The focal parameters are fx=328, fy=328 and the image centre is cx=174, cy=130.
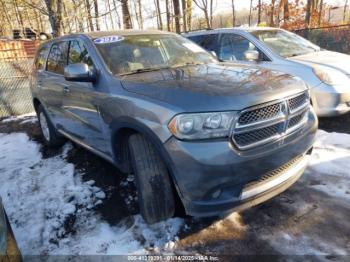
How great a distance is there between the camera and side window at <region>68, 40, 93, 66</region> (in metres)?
3.71

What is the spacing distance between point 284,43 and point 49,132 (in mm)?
4608

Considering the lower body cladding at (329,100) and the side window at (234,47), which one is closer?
the lower body cladding at (329,100)

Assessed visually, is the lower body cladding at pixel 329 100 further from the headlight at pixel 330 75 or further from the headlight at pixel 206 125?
the headlight at pixel 206 125

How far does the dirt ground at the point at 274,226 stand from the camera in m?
2.64

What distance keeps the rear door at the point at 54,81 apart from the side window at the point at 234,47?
3249 mm

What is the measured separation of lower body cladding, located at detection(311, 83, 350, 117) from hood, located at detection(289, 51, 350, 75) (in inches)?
18.8

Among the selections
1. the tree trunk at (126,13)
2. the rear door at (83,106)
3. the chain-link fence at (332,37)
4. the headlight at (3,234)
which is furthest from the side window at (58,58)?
the tree trunk at (126,13)

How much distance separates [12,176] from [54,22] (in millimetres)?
7256

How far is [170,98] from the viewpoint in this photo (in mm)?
2543

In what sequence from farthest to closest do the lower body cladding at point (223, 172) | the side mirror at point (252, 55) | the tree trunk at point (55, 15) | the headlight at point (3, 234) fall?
1. the tree trunk at point (55, 15)
2. the side mirror at point (252, 55)
3. the lower body cladding at point (223, 172)
4. the headlight at point (3, 234)

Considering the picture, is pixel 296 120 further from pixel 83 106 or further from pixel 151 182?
pixel 83 106

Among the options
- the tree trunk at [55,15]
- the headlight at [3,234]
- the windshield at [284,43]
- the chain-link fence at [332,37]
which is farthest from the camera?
the chain-link fence at [332,37]

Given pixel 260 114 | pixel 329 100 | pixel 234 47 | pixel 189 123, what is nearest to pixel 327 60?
pixel 329 100

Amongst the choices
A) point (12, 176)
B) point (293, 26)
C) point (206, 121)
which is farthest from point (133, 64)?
point (293, 26)
